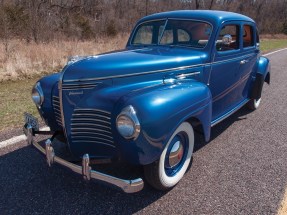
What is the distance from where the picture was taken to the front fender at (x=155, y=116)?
7.77 ft

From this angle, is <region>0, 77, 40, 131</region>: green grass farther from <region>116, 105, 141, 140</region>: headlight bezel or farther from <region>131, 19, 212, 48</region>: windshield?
<region>116, 105, 141, 140</region>: headlight bezel

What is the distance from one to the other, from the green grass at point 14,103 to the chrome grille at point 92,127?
2055mm

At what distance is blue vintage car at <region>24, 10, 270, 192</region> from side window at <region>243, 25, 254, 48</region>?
844mm

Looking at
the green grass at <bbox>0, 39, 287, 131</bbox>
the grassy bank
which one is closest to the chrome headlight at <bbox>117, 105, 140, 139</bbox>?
the green grass at <bbox>0, 39, 287, 131</bbox>

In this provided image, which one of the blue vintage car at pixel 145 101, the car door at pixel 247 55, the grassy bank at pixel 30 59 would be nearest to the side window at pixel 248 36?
the car door at pixel 247 55

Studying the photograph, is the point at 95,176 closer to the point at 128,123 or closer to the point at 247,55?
the point at 128,123

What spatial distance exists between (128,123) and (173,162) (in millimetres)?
787

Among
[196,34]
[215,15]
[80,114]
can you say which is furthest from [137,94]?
[215,15]

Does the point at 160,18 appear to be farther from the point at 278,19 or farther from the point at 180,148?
the point at 278,19

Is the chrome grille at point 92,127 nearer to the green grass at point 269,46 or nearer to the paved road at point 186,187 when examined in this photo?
the paved road at point 186,187

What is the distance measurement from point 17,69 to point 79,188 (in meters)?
6.25

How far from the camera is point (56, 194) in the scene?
280cm

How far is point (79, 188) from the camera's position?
114 inches

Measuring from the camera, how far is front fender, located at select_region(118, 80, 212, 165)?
2369 mm
